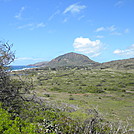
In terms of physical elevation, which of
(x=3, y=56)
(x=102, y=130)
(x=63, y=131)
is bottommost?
(x=102, y=130)

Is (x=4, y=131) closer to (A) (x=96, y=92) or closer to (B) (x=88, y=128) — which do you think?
(B) (x=88, y=128)

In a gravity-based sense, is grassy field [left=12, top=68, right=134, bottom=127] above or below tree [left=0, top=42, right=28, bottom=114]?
below

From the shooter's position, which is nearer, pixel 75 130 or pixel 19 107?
pixel 75 130

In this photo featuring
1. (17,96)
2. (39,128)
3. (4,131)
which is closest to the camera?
(4,131)

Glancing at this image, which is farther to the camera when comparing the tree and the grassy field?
the grassy field

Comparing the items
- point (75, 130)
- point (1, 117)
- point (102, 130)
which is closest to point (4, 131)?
point (1, 117)

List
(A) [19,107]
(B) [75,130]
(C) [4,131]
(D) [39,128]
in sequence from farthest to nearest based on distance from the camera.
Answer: (A) [19,107], (B) [75,130], (D) [39,128], (C) [4,131]

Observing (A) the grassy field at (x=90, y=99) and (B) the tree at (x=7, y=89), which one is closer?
(B) the tree at (x=7, y=89)

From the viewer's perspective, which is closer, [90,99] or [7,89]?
[7,89]

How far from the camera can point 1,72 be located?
33.1 feet

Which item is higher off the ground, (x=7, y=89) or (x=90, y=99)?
(x=7, y=89)

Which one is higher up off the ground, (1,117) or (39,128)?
(1,117)

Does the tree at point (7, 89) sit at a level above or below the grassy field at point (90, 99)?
above

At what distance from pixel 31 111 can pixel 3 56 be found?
4.05 m
